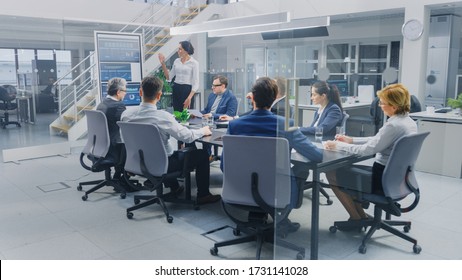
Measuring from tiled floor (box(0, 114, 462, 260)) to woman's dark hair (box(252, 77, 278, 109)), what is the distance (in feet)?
2.19

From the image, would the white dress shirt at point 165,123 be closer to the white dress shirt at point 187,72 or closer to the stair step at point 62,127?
the white dress shirt at point 187,72

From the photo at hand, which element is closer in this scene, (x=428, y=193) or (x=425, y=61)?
(x=428, y=193)

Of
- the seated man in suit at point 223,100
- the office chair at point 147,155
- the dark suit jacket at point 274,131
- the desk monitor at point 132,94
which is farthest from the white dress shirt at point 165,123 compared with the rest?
the desk monitor at point 132,94

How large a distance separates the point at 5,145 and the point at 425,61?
7025 millimetres

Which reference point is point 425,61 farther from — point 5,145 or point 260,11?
point 5,145

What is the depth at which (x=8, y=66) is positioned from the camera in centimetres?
775

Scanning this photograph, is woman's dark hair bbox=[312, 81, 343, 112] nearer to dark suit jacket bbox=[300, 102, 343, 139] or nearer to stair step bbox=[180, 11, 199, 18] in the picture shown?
dark suit jacket bbox=[300, 102, 343, 139]

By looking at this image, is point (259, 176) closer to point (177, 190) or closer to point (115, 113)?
point (177, 190)

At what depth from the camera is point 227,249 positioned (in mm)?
2908

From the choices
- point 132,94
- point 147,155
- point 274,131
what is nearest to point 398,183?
point 274,131

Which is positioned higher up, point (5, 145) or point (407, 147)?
point (407, 147)

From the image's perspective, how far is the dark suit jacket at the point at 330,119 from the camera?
10.7ft

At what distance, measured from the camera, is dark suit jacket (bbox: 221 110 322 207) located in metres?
2.47
